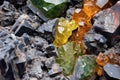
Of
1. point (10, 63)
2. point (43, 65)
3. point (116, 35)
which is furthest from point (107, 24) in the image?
point (10, 63)

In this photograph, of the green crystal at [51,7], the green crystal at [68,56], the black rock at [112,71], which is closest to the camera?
the black rock at [112,71]

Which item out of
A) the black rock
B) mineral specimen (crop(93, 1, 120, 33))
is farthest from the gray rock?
the black rock

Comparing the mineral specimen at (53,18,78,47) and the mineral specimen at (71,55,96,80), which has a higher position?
the mineral specimen at (53,18,78,47)

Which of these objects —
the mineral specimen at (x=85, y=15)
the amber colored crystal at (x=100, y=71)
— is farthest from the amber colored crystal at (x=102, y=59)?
the mineral specimen at (x=85, y=15)

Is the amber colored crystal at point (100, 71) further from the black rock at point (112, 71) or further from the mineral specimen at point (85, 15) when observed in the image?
the mineral specimen at point (85, 15)

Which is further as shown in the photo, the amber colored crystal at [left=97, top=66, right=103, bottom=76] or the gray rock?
the gray rock

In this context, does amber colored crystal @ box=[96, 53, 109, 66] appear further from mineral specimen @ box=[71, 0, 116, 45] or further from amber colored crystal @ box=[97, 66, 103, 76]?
mineral specimen @ box=[71, 0, 116, 45]
